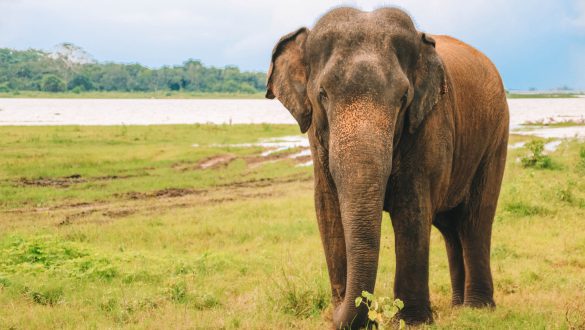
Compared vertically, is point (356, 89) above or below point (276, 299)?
above

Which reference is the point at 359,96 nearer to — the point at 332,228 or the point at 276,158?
the point at 332,228

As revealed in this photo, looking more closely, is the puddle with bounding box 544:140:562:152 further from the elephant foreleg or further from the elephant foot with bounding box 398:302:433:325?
the elephant foreleg

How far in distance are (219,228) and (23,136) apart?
1947cm

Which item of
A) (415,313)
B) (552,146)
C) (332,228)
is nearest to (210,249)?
(332,228)

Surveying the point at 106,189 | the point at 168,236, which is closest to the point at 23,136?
the point at 106,189

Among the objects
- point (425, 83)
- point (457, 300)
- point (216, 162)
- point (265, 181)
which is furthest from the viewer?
point (216, 162)

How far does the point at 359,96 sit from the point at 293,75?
2.73 ft

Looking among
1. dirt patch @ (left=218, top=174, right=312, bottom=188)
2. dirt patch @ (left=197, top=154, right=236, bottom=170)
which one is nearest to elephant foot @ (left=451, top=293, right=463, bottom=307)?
dirt patch @ (left=218, top=174, right=312, bottom=188)

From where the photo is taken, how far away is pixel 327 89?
4723 mm

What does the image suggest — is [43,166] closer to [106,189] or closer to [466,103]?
[106,189]

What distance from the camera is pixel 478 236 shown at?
6844 millimetres

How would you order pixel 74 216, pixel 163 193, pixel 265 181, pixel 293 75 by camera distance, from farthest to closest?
1. pixel 265 181
2. pixel 163 193
3. pixel 74 216
4. pixel 293 75

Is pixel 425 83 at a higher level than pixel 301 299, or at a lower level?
higher

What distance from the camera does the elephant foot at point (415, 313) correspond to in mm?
5501
